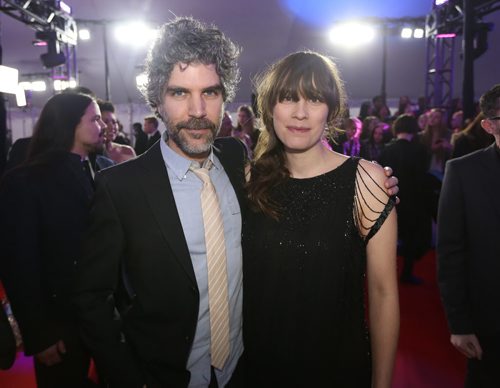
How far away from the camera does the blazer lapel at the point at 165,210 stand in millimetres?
1441

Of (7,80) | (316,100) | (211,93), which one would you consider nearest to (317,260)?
(316,100)

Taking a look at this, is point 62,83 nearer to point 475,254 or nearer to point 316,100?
point 316,100

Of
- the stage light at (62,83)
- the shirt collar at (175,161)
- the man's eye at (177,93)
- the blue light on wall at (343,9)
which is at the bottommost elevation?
the shirt collar at (175,161)

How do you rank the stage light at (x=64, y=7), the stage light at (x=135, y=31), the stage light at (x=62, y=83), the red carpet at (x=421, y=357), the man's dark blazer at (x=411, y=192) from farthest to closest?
the stage light at (x=135, y=31), the stage light at (x=62, y=83), the stage light at (x=64, y=7), the man's dark blazer at (x=411, y=192), the red carpet at (x=421, y=357)

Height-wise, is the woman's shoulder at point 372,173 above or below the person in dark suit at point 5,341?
above

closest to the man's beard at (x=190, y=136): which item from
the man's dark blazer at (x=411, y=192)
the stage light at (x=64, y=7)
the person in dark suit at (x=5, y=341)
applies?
the person in dark suit at (x=5, y=341)

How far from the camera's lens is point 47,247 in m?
2.04

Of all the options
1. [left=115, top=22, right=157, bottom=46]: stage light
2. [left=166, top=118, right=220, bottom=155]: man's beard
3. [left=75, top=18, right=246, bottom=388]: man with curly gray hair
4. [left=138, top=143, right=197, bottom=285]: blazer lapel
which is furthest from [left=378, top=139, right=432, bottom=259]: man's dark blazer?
[left=115, top=22, right=157, bottom=46]: stage light

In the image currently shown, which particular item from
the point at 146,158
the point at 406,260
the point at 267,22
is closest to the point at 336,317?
the point at 146,158

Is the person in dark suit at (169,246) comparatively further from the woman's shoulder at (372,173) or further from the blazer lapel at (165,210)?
the woman's shoulder at (372,173)

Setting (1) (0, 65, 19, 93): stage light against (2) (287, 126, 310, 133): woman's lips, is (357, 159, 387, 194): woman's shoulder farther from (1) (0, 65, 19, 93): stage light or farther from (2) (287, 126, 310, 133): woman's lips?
(1) (0, 65, 19, 93): stage light

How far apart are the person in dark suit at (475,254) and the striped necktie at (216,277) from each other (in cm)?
110

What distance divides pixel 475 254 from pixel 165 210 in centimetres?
138

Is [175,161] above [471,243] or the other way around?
above
